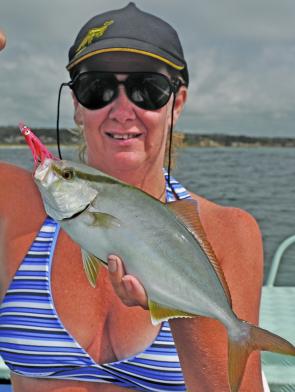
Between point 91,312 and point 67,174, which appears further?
point 91,312

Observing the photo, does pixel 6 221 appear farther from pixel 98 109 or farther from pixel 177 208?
pixel 177 208

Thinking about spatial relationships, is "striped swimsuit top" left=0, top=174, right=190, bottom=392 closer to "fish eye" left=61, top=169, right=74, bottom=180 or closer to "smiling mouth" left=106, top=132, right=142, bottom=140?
"smiling mouth" left=106, top=132, right=142, bottom=140

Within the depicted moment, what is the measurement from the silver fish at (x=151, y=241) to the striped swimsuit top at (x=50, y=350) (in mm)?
742

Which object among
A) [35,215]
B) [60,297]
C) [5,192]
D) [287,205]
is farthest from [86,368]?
[287,205]

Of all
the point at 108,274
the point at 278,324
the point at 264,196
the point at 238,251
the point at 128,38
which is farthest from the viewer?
the point at 264,196

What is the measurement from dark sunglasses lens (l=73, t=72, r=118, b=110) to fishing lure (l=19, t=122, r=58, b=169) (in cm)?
89

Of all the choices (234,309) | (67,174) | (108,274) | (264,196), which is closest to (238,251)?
(234,309)

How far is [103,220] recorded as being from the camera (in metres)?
1.96

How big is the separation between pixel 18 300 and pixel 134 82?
1195 mm

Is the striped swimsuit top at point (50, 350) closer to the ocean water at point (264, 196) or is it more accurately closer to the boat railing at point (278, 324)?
the boat railing at point (278, 324)

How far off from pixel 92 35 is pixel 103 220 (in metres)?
1.33

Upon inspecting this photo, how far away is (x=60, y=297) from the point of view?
9.82 feet

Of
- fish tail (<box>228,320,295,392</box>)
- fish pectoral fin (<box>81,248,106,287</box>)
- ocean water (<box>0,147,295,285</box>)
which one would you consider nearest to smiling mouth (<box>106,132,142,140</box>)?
fish pectoral fin (<box>81,248,106,287</box>)

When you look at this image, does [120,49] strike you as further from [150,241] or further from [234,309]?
[234,309]
